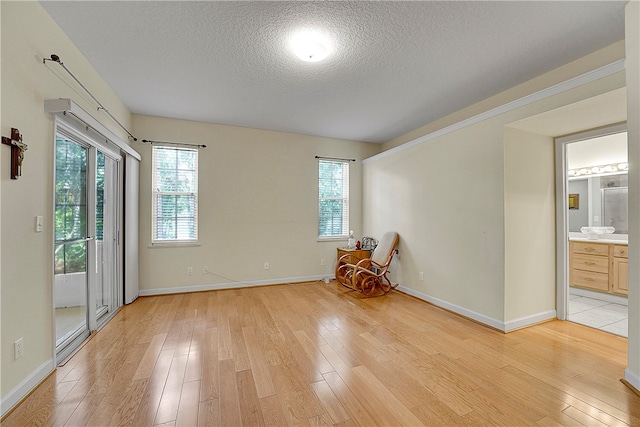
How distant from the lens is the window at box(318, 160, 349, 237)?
5.05 metres

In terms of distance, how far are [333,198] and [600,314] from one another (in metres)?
3.97

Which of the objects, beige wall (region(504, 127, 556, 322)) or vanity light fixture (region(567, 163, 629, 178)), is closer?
beige wall (region(504, 127, 556, 322))

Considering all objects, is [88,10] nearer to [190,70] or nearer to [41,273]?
[190,70]

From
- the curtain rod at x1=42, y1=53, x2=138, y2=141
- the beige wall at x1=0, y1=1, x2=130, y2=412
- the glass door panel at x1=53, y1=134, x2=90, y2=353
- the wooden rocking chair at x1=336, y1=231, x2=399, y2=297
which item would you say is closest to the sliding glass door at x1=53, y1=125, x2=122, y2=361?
the glass door panel at x1=53, y1=134, x2=90, y2=353

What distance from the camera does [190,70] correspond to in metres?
2.68

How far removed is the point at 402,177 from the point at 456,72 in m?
1.74

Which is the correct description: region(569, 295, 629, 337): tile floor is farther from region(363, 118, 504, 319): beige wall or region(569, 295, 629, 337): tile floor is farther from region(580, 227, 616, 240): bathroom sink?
region(363, 118, 504, 319): beige wall

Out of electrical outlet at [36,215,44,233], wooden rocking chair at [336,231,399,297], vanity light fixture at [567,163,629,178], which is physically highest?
vanity light fixture at [567,163,629,178]

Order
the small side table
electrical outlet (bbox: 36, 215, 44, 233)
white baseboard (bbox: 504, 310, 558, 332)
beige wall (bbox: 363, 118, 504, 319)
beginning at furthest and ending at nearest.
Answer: the small side table
beige wall (bbox: 363, 118, 504, 319)
white baseboard (bbox: 504, 310, 558, 332)
electrical outlet (bbox: 36, 215, 44, 233)

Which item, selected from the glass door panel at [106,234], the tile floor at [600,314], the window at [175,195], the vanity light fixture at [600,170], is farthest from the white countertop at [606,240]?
the glass door panel at [106,234]

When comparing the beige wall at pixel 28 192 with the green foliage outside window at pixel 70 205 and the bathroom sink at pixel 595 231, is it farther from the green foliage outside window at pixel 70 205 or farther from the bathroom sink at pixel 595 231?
the bathroom sink at pixel 595 231

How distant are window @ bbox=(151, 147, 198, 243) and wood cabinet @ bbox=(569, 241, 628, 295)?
5723mm

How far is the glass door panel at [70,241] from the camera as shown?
224 centimetres

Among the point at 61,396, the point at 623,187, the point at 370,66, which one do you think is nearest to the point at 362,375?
the point at 61,396
